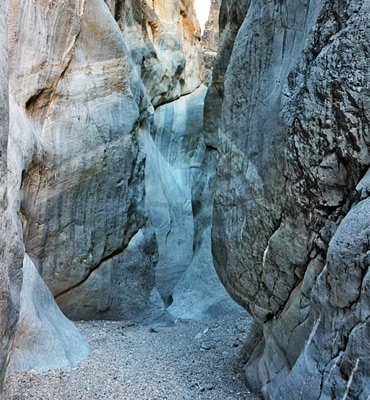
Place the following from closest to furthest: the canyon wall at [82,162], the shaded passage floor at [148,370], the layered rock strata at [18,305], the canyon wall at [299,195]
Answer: the canyon wall at [299,195]
the layered rock strata at [18,305]
the shaded passage floor at [148,370]
the canyon wall at [82,162]

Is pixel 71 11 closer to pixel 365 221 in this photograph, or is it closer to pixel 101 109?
pixel 101 109

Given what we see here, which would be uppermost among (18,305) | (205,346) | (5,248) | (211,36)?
(211,36)

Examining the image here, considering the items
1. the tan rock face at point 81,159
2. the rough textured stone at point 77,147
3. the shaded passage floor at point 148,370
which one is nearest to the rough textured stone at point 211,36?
the tan rock face at point 81,159

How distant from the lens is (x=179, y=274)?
1416 cm

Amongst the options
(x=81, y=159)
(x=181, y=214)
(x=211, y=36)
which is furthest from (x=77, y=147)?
(x=211, y=36)

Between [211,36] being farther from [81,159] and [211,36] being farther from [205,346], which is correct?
[205,346]

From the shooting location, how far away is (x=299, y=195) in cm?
426

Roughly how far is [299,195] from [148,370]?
3.10m

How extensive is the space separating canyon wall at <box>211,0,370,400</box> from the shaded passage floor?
533mm

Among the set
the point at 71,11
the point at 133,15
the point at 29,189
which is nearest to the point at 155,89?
the point at 133,15

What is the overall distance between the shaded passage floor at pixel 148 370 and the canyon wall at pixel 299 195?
533 mm

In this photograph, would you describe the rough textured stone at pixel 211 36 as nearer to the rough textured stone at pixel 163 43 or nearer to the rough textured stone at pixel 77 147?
the rough textured stone at pixel 163 43

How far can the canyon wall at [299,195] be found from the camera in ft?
11.0

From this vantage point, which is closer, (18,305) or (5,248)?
(5,248)
